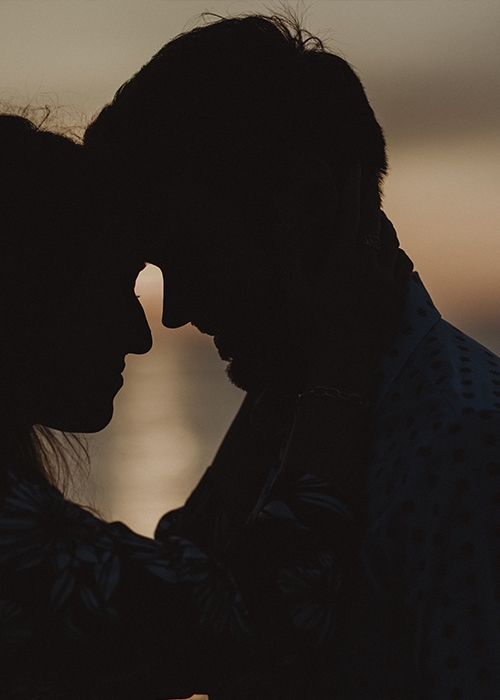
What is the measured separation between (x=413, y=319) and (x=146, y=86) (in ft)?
2.20

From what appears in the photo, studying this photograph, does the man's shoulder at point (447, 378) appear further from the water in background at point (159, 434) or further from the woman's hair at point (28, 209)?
the water in background at point (159, 434)

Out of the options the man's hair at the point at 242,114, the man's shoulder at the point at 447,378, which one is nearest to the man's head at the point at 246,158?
the man's hair at the point at 242,114

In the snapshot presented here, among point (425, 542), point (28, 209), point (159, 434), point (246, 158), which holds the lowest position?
point (159, 434)

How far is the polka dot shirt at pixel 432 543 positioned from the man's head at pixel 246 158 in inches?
13.3

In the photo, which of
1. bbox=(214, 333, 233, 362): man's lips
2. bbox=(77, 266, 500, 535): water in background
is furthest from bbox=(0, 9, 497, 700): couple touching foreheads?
bbox=(77, 266, 500, 535): water in background

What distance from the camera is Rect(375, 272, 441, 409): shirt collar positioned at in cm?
111

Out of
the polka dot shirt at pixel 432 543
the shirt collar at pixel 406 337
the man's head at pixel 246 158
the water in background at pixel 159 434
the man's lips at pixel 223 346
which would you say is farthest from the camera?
the water in background at pixel 159 434

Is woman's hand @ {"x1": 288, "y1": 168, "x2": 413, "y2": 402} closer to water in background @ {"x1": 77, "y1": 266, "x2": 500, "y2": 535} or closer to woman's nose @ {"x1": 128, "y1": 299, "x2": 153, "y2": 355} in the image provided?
woman's nose @ {"x1": 128, "y1": 299, "x2": 153, "y2": 355}

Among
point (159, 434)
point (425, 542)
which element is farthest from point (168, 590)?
point (159, 434)

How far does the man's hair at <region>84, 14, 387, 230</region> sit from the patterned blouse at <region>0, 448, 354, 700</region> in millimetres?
604

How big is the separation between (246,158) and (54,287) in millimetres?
445

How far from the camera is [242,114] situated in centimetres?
129

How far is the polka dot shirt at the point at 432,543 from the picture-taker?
0.87 m

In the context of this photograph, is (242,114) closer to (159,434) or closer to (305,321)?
(305,321)
